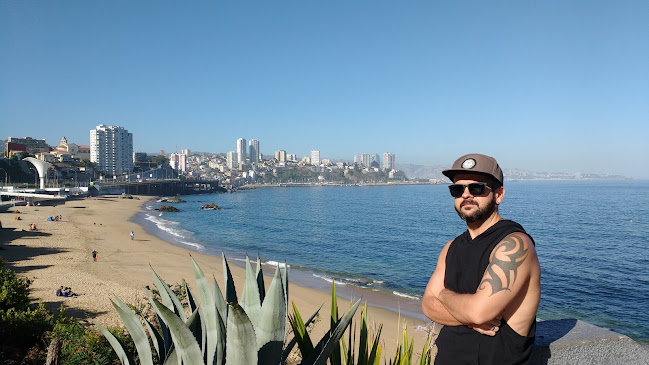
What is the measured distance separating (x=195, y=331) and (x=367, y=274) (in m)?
20.1

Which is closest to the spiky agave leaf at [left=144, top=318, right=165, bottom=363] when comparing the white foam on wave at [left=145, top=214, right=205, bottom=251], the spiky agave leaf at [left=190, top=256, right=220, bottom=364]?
the spiky agave leaf at [left=190, top=256, right=220, bottom=364]

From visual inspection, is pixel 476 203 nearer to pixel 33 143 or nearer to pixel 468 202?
pixel 468 202

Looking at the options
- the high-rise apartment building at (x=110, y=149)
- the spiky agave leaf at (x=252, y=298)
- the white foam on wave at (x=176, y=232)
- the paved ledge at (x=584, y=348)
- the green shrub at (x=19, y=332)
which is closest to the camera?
the paved ledge at (x=584, y=348)

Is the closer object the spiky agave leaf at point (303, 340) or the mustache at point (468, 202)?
the mustache at point (468, 202)

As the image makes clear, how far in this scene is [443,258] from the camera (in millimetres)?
2066

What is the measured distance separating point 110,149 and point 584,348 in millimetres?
151598

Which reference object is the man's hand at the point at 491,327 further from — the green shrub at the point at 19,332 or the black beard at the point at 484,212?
the green shrub at the point at 19,332

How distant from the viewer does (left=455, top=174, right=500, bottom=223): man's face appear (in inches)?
74.0

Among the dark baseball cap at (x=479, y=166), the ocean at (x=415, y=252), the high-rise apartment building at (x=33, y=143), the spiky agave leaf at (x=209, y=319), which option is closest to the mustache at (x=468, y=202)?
the dark baseball cap at (x=479, y=166)

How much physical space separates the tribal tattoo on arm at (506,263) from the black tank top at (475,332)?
9 cm

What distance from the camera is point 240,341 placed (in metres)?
1.52

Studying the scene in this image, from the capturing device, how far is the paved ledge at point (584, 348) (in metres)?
1.72

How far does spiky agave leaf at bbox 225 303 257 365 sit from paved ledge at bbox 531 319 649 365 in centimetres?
112

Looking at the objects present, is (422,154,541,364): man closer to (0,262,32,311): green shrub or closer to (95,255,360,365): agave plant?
(95,255,360,365): agave plant
